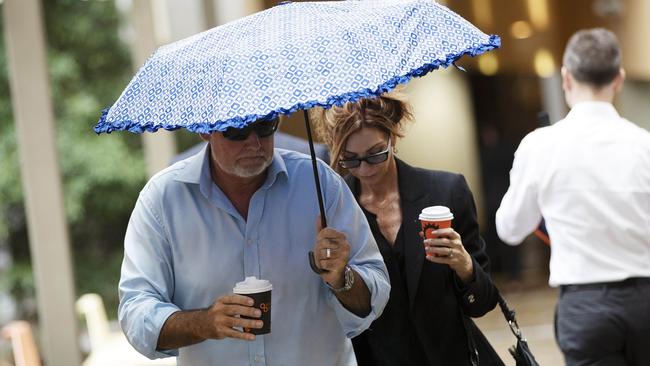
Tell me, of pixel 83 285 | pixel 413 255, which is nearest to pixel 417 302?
pixel 413 255

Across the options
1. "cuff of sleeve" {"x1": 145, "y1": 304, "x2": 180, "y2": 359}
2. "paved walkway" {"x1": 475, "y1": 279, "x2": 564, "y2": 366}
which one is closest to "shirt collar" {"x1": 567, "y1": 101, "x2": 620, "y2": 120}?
"cuff of sleeve" {"x1": 145, "y1": 304, "x2": 180, "y2": 359}

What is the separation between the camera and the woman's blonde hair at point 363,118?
13.1 ft

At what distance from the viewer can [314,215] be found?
3.59 m

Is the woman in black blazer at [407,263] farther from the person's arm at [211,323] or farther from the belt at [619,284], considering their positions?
the person's arm at [211,323]

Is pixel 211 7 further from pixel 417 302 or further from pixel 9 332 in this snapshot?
pixel 417 302

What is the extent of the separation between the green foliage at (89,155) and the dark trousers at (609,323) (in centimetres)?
633

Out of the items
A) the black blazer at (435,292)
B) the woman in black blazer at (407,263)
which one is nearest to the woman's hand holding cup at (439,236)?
the woman in black blazer at (407,263)

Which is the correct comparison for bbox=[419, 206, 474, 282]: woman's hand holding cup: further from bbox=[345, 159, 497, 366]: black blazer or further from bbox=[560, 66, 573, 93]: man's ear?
bbox=[560, 66, 573, 93]: man's ear

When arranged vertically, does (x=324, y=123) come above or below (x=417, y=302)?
above

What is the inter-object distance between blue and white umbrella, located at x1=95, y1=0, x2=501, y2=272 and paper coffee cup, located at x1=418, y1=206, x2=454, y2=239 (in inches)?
26.6

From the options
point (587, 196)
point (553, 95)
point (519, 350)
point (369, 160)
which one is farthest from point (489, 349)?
point (553, 95)

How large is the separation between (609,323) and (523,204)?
0.54 meters

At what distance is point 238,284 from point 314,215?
1.47ft

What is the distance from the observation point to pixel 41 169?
836cm
